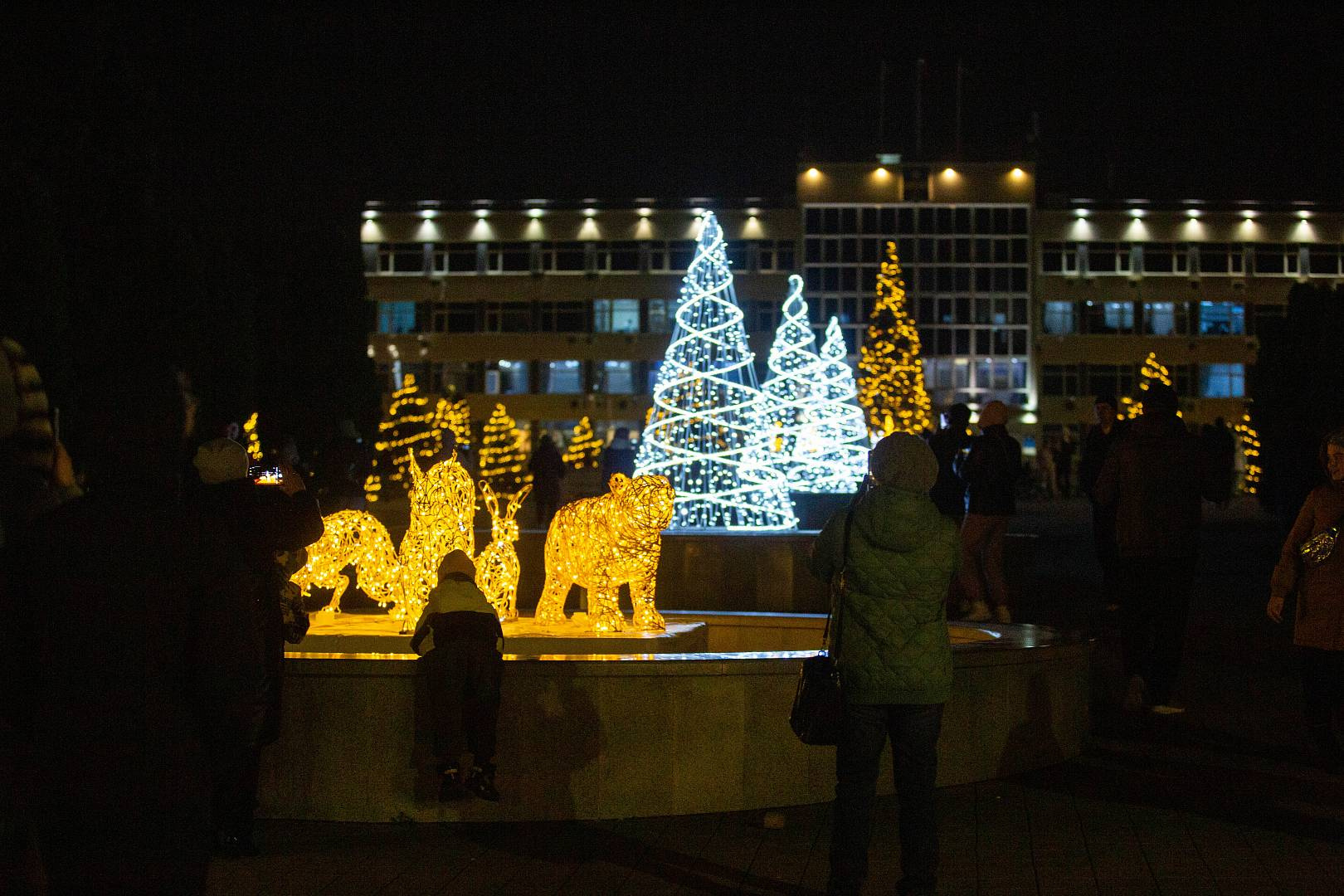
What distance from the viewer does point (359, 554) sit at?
10633 millimetres

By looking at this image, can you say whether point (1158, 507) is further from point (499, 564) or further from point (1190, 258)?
point (1190, 258)

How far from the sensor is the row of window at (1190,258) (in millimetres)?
73688

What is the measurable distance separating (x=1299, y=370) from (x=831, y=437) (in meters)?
9.64

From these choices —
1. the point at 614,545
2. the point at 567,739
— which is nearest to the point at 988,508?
the point at 614,545

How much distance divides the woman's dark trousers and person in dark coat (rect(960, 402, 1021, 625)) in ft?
21.4

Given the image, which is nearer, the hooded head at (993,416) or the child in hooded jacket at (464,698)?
the child in hooded jacket at (464,698)

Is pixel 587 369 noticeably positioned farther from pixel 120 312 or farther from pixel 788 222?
pixel 120 312

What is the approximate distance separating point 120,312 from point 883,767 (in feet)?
92.0

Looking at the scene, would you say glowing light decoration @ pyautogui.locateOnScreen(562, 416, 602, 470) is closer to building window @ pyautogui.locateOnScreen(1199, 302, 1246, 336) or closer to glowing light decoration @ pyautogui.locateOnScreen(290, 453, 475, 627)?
building window @ pyautogui.locateOnScreen(1199, 302, 1246, 336)

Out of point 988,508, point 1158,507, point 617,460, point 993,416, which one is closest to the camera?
point 1158,507

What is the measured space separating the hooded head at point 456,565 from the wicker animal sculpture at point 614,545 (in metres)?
1.71

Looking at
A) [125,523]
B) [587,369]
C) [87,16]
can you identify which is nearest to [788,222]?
[587,369]

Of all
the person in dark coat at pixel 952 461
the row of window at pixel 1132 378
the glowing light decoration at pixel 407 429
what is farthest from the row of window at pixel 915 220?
the person in dark coat at pixel 952 461

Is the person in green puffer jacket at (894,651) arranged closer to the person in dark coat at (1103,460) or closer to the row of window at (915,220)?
the person in dark coat at (1103,460)
